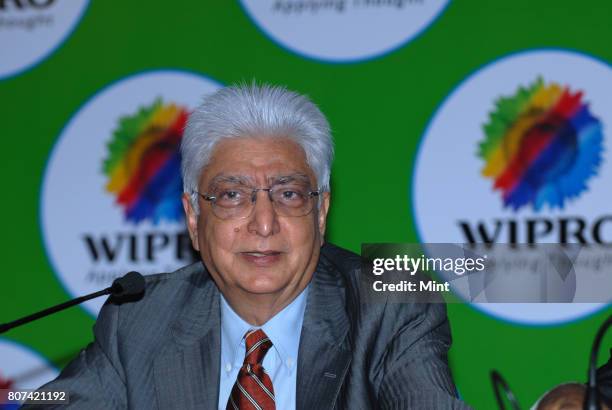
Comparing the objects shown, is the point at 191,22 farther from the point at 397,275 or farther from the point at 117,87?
the point at 397,275

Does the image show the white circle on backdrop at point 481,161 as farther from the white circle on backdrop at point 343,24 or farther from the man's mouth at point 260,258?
the man's mouth at point 260,258

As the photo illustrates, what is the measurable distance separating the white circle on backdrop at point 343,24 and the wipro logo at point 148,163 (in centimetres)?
48

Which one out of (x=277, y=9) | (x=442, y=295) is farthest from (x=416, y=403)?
(x=277, y=9)

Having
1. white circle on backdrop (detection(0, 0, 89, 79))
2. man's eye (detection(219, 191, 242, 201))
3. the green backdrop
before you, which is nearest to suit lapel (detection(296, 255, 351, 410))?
man's eye (detection(219, 191, 242, 201))

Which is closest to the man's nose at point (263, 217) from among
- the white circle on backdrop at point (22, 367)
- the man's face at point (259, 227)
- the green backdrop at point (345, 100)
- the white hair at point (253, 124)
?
the man's face at point (259, 227)

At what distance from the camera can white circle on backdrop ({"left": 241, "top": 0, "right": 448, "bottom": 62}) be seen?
112 inches

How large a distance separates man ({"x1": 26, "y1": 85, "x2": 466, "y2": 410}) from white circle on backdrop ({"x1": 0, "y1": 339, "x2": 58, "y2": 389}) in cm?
120

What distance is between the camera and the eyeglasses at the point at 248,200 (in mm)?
1823

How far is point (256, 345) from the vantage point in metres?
1.88

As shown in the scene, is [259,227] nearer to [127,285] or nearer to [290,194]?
[290,194]

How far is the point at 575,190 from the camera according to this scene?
2.62 meters

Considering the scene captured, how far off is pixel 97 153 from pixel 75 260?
42 cm

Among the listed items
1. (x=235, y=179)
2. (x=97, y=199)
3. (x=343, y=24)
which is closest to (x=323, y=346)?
(x=235, y=179)

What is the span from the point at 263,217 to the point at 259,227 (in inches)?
1.0
